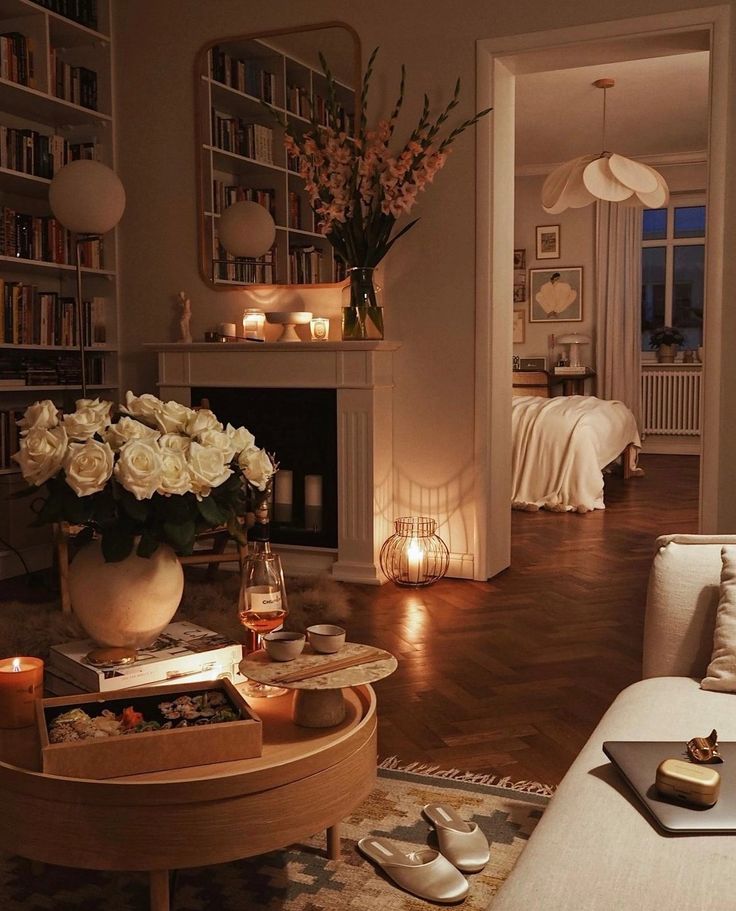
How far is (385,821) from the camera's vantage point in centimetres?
206

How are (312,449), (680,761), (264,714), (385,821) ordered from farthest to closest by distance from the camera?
(312,449) → (385,821) → (264,714) → (680,761)

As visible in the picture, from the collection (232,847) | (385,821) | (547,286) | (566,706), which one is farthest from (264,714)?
(547,286)

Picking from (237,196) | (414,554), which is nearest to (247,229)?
(237,196)

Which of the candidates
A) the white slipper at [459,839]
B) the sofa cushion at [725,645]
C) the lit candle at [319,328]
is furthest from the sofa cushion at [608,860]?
the lit candle at [319,328]

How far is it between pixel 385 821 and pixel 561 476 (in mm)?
4549

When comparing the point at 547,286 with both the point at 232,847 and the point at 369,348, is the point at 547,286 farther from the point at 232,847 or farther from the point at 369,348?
the point at 232,847

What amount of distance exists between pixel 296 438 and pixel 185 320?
0.87m

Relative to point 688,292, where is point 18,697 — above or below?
below

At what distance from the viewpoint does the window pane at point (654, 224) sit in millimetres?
9766

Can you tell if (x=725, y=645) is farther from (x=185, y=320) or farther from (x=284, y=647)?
(x=185, y=320)

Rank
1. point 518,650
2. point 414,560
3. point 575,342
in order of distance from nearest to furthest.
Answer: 1. point 518,650
2. point 414,560
3. point 575,342

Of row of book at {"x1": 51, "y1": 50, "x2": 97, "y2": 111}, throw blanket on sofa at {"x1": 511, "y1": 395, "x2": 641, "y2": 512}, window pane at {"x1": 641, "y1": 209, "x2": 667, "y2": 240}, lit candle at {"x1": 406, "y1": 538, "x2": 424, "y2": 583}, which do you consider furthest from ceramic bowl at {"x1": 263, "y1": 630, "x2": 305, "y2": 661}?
window pane at {"x1": 641, "y1": 209, "x2": 667, "y2": 240}

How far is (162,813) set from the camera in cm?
132

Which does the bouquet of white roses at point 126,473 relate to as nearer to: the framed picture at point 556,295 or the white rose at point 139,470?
the white rose at point 139,470
